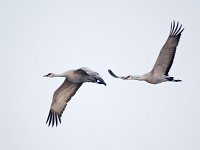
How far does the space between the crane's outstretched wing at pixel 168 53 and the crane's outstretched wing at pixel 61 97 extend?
8.43 feet

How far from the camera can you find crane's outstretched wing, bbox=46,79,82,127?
19297mm

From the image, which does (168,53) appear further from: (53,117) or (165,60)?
(53,117)

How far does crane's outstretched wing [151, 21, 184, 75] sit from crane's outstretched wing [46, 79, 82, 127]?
2.57 m

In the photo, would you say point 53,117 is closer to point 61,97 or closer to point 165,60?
point 61,97

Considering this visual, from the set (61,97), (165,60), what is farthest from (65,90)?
(165,60)

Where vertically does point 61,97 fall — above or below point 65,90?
below

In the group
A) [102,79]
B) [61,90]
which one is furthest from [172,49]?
[61,90]

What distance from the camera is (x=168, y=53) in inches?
723

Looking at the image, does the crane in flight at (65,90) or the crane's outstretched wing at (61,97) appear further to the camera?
the crane's outstretched wing at (61,97)

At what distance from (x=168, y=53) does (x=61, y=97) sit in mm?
3555

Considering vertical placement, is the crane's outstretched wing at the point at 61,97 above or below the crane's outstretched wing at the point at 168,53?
below

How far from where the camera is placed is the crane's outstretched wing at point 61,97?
760 inches

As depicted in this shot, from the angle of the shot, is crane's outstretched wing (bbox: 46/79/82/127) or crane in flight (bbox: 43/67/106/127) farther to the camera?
crane's outstretched wing (bbox: 46/79/82/127)

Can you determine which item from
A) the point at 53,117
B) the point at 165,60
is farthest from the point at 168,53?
the point at 53,117
